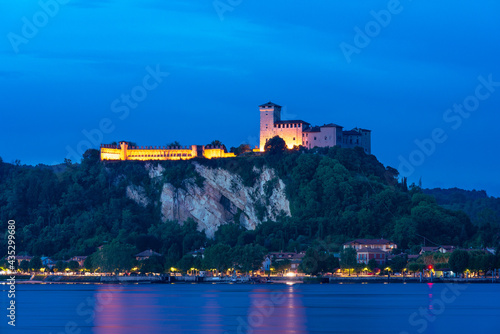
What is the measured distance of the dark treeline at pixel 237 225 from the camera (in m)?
105

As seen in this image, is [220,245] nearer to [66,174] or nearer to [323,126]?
[323,126]

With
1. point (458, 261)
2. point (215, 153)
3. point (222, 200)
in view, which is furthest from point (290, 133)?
point (458, 261)

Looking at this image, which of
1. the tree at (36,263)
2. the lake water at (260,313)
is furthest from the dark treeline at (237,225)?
the lake water at (260,313)

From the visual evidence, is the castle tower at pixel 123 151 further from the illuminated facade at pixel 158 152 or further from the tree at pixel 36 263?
the tree at pixel 36 263

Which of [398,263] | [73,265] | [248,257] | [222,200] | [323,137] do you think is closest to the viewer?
[398,263]

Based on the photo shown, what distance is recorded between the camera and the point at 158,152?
123188 millimetres

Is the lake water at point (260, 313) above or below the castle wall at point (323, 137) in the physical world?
below

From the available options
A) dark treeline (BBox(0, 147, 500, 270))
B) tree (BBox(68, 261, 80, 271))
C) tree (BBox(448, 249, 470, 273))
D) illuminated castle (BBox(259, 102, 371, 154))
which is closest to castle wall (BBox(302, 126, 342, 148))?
illuminated castle (BBox(259, 102, 371, 154))

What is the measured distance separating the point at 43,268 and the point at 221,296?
4371 cm

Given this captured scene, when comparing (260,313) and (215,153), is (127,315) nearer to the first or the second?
(260,313)

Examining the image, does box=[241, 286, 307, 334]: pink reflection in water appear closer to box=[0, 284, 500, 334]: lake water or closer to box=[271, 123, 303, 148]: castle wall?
box=[0, 284, 500, 334]: lake water

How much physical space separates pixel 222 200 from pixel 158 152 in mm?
12636

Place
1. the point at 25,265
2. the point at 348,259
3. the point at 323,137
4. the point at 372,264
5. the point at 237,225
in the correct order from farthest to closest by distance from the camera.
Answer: the point at 323,137
the point at 237,225
the point at 25,265
the point at 372,264
the point at 348,259

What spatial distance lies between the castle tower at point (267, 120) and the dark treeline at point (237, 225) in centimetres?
326
